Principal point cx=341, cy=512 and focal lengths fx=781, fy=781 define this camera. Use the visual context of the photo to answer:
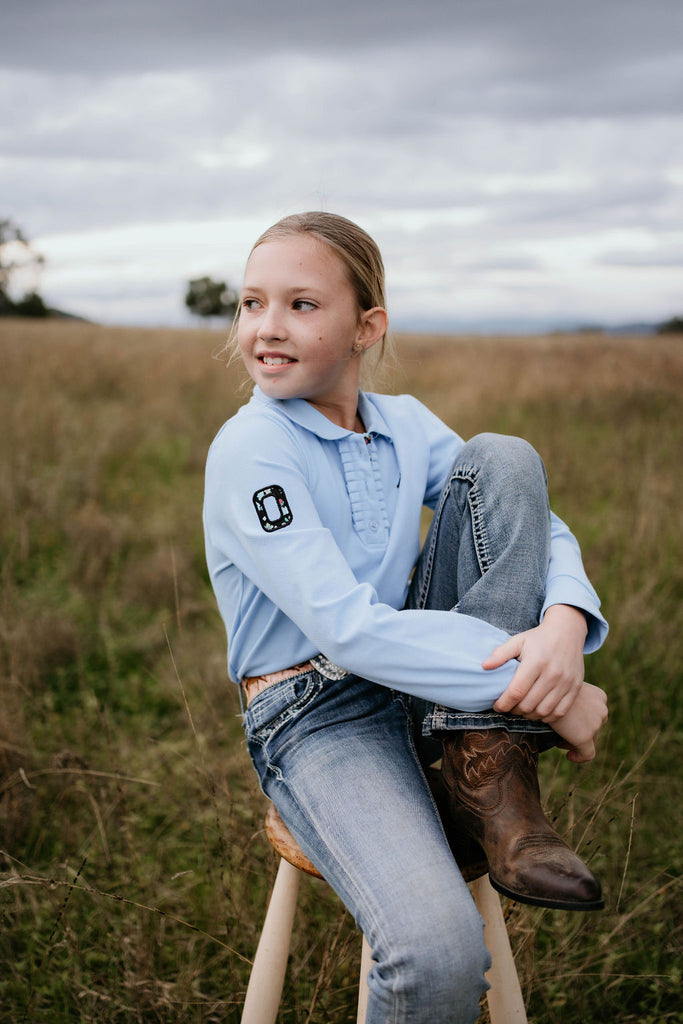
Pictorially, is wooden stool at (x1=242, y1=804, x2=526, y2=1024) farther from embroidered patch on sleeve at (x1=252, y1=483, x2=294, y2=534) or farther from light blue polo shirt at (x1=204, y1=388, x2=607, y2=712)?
embroidered patch on sleeve at (x1=252, y1=483, x2=294, y2=534)

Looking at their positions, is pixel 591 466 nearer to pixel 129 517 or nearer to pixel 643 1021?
pixel 129 517

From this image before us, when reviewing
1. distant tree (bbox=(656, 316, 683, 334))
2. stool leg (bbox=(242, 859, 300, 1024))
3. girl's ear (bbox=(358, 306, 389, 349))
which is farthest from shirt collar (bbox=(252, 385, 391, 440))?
distant tree (bbox=(656, 316, 683, 334))

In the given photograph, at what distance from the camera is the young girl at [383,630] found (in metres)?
1.25

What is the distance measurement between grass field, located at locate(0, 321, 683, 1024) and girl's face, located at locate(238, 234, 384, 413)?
57 centimetres

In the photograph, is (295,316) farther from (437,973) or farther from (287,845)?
(437,973)

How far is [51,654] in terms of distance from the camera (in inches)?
130

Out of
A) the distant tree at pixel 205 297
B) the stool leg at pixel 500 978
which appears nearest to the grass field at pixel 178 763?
the stool leg at pixel 500 978

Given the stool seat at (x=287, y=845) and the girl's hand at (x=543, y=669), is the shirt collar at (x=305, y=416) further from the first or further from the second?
the stool seat at (x=287, y=845)

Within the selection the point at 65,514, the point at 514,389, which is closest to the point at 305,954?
the point at 65,514

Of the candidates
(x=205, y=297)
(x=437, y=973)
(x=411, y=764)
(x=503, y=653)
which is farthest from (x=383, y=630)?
(x=205, y=297)

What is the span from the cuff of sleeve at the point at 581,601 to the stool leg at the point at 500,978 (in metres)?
0.52

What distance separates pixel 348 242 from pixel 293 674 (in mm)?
933

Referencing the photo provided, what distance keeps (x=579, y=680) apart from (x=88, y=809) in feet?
5.73

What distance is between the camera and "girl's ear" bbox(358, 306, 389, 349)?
177 centimetres
